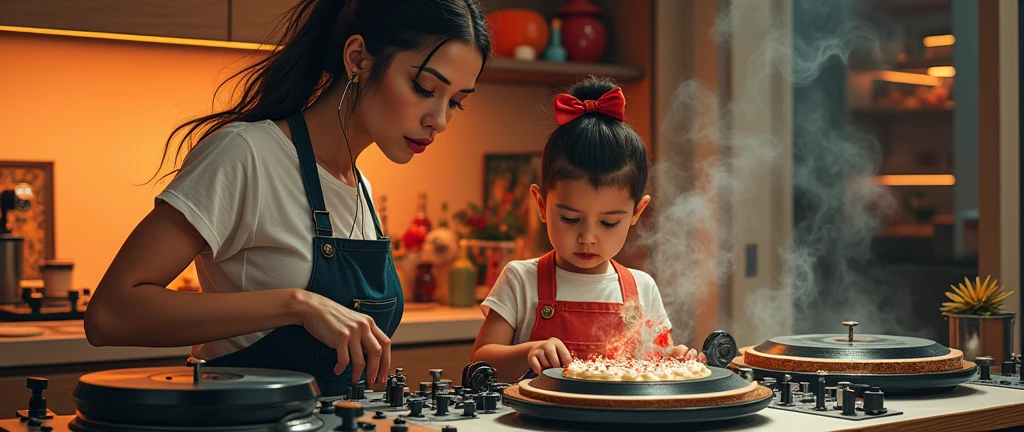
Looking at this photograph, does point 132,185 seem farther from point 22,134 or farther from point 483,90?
point 483,90

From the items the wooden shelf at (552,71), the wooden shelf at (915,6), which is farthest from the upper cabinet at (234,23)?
the wooden shelf at (915,6)

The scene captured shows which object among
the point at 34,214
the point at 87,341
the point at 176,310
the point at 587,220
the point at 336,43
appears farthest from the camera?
the point at 34,214

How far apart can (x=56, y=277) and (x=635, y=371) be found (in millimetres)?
2079

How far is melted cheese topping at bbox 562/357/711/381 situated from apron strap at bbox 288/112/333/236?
428 millimetres

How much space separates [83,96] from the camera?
119 inches

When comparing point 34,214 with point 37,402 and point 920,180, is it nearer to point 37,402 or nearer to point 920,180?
point 37,402

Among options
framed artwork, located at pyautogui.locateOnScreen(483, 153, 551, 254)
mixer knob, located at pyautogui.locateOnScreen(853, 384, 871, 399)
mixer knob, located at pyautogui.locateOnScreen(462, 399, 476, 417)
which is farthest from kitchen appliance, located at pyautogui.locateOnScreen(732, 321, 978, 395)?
framed artwork, located at pyautogui.locateOnScreen(483, 153, 551, 254)

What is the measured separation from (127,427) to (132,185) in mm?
2216

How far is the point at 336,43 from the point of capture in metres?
1.61

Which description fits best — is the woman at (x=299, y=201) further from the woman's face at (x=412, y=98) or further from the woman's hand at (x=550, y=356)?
the woman's hand at (x=550, y=356)

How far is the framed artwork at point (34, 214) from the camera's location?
9.57ft

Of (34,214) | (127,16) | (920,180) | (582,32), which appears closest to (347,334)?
(127,16)

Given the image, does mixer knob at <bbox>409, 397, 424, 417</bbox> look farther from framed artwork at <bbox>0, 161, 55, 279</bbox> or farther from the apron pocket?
framed artwork at <bbox>0, 161, 55, 279</bbox>

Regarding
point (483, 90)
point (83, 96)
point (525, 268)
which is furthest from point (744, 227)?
point (83, 96)
